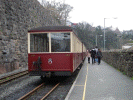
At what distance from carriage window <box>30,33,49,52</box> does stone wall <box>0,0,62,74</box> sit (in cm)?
527

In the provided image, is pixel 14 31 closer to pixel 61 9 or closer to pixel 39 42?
pixel 39 42

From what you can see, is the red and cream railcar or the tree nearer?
the red and cream railcar

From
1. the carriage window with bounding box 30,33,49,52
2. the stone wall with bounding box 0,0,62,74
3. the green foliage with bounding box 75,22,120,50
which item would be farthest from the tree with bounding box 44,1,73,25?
the carriage window with bounding box 30,33,49,52

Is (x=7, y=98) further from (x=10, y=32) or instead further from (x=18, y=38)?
(x=18, y=38)

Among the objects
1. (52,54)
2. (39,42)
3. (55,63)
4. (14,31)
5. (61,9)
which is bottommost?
(55,63)

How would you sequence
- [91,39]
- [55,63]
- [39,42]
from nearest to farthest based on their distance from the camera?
1. [55,63]
2. [39,42]
3. [91,39]

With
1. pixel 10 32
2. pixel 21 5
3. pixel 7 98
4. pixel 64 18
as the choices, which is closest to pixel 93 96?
pixel 7 98

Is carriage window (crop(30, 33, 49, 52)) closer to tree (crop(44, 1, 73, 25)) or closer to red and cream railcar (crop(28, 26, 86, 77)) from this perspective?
red and cream railcar (crop(28, 26, 86, 77))

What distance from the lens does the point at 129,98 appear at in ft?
18.6

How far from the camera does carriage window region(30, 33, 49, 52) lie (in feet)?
27.9

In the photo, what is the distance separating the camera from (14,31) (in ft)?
53.0

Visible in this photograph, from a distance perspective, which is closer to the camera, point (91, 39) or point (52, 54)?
point (52, 54)

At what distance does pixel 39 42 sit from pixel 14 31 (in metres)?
8.42

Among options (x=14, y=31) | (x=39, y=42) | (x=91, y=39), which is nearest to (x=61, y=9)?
(x=91, y=39)
